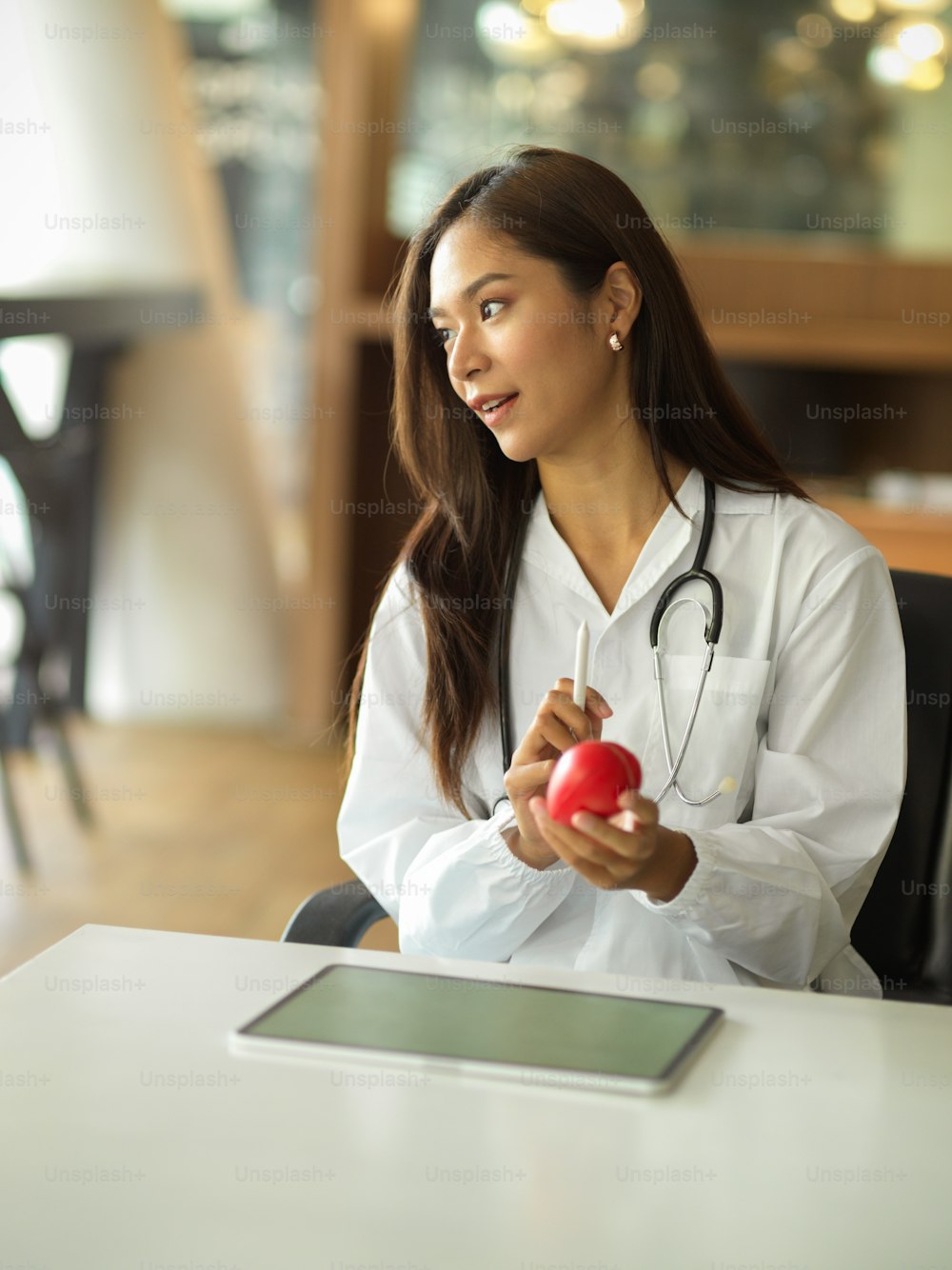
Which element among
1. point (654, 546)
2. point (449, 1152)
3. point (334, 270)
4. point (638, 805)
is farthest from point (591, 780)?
point (334, 270)

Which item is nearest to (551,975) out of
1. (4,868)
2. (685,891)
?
(685,891)

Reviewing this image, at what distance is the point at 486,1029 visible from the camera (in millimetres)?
1029

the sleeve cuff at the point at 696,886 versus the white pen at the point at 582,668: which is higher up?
the white pen at the point at 582,668

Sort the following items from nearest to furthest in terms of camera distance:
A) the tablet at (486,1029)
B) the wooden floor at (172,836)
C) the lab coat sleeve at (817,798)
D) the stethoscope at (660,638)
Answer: the tablet at (486,1029), the lab coat sleeve at (817,798), the stethoscope at (660,638), the wooden floor at (172,836)

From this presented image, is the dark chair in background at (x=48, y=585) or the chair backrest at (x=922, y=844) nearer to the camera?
the chair backrest at (x=922, y=844)

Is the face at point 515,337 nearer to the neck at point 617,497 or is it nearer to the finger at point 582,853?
the neck at point 617,497

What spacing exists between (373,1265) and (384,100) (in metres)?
4.16

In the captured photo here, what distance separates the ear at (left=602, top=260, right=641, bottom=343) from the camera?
1571 millimetres

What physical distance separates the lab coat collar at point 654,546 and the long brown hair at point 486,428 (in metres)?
0.02

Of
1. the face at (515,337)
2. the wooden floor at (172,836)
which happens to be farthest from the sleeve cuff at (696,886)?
the wooden floor at (172,836)

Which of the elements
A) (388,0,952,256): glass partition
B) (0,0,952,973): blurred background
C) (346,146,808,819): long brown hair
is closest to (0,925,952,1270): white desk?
(346,146,808,819): long brown hair

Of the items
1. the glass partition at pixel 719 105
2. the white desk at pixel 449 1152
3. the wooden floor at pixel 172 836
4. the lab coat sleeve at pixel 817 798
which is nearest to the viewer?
the white desk at pixel 449 1152

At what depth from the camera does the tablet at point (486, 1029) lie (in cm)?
97

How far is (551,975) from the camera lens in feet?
3.76
